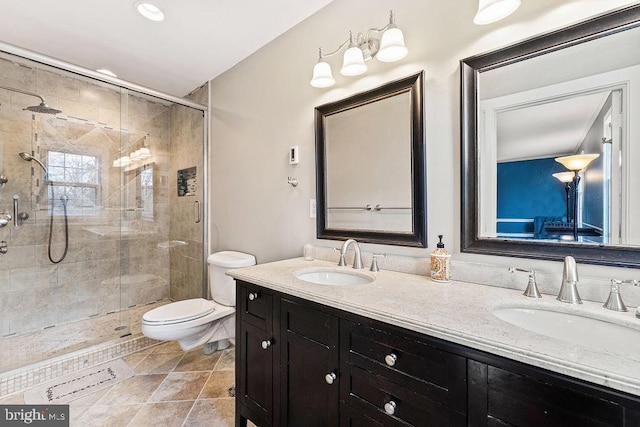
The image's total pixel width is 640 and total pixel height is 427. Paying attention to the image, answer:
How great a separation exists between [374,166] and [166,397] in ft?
6.15

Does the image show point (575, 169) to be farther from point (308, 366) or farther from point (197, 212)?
point (197, 212)

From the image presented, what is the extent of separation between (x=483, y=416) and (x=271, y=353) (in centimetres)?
85

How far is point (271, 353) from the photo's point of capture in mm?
1270

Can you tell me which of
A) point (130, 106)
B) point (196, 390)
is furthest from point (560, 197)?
point (130, 106)

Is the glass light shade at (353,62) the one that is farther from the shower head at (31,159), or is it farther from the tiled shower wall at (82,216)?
the shower head at (31,159)

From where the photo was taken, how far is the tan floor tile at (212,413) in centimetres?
155

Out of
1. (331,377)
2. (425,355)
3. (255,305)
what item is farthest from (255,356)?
(425,355)

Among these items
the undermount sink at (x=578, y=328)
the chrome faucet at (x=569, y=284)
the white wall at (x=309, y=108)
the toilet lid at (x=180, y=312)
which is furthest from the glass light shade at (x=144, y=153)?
the chrome faucet at (x=569, y=284)

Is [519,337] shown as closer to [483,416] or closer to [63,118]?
[483,416]

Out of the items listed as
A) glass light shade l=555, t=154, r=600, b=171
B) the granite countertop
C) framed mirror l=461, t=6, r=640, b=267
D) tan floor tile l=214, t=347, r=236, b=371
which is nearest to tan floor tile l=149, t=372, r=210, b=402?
tan floor tile l=214, t=347, r=236, b=371

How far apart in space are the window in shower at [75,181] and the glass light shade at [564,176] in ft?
11.0

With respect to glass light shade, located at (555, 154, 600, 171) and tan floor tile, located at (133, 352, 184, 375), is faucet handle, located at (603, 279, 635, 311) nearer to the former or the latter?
glass light shade, located at (555, 154, 600, 171)

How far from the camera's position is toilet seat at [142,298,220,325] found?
6.07 feet

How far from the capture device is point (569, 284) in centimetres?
92
